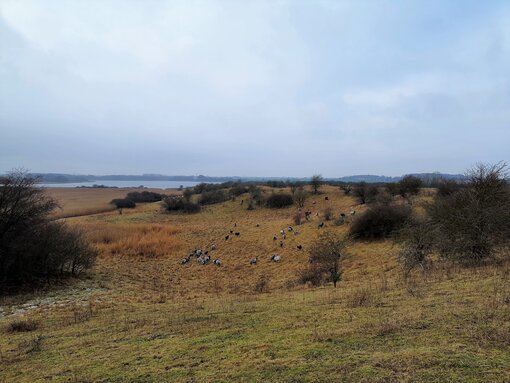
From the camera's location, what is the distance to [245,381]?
4.27m

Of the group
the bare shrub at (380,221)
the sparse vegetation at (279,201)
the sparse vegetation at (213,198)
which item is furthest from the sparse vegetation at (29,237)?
the sparse vegetation at (213,198)

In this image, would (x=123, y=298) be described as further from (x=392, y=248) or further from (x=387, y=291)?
(x=392, y=248)

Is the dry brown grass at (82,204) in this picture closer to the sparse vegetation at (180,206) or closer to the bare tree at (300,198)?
the sparse vegetation at (180,206)

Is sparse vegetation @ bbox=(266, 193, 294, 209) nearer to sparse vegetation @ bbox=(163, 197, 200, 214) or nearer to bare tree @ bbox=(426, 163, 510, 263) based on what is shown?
sparse vegetation @ bbox=(163, 197, 200, 214)

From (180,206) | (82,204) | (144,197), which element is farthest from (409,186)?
(82,204)

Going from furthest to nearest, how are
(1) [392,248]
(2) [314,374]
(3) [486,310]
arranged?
(1) [392,248]
(3) [486,310]
(2) [314,374]

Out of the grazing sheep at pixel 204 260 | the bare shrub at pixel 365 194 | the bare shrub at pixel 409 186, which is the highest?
the bare shrub at pixel 409 186

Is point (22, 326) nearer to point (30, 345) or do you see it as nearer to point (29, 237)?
point (30, 345)

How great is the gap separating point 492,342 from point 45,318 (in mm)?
10819

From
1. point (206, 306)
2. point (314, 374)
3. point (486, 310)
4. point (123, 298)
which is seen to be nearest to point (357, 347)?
point (314, 374)

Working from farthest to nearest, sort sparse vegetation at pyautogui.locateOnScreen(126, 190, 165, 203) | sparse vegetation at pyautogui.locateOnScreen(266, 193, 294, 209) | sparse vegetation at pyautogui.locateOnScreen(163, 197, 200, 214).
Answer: sparse vegetation at pyautogui.locateOnScreen(126, 190, 165, 203), sparse vegetation at pyautogui.locateOnScreen(163, 197, 200, 214), sparse vegetation at pyautogui.locateOnScreen(266, 193, 294, 209)

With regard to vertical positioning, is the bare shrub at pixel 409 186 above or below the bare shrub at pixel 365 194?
above

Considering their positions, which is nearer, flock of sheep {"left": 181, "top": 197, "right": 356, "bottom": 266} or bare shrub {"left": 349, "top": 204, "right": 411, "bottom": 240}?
bare shrub {"left": 349, "top": 204, "right": 411, "bottom": 240}

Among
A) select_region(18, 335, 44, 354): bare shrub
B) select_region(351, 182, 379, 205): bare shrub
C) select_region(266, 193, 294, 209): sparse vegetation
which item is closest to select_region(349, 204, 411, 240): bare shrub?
select_region(351, 182, 379, 205): bare shrub
